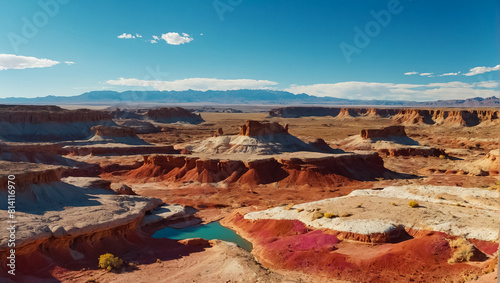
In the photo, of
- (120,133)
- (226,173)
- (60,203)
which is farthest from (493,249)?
(120,133)

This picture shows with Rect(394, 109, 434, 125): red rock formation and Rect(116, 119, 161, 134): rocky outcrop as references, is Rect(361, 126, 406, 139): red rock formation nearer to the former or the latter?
Rect(116, 119, 161, 134): rocky outcrop

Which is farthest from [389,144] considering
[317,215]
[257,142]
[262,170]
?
[317,215]

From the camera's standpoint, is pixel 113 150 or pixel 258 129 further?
pixel 113 150

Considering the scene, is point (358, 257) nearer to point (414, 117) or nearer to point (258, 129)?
point (258, 129)

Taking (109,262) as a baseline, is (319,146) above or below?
above

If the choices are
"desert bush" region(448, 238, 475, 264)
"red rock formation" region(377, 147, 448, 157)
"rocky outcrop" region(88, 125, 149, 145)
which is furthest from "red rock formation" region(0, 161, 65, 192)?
"red rock formation" region(377, 147, 448, 157)

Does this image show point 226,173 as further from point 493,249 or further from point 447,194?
point 493,249
